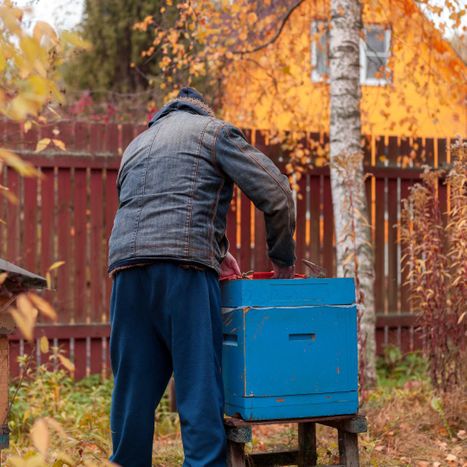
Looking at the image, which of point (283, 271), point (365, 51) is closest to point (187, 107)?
point (283, 271)

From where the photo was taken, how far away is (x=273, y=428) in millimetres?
5898

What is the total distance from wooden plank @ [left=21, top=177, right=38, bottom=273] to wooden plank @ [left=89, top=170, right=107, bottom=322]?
19.0 inches

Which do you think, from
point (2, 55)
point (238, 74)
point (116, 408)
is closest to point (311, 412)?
point (116, 408)

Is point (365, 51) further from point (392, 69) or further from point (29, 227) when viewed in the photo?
point (29, 227)

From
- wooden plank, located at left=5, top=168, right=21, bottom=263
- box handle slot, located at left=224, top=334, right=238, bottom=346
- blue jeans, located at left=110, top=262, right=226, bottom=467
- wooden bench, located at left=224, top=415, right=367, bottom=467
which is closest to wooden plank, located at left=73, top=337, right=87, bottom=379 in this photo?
wooden plank, located at left=5, top=168, right=21, bottom=263

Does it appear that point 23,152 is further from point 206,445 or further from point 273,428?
point 206,445

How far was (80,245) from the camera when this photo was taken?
7.11m

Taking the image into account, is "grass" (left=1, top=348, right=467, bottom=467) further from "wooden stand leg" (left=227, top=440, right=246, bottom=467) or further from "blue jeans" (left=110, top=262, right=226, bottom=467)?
"wooden stand leg" (left=227, top=440, right=246, bottom=467)

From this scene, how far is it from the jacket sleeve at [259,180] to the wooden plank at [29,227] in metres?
3.91

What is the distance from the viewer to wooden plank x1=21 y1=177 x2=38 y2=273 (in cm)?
698

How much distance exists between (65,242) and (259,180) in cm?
399

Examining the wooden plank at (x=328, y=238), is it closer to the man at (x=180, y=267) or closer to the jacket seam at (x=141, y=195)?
the man at (x=180, y=267)

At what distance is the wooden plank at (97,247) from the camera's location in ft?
23.2

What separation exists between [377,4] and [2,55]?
19.1ft
